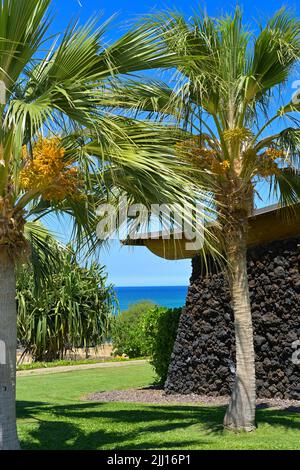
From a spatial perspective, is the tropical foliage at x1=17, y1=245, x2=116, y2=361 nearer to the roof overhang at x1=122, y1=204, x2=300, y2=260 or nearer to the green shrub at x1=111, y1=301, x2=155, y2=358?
the green shrub at x1=111, y1=301, x2=155, y2=358

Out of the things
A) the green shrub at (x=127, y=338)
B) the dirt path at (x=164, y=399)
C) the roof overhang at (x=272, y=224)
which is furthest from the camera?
the green shrub at (x=127, y=338)

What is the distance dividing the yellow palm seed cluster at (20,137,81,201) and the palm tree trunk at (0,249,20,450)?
745mm

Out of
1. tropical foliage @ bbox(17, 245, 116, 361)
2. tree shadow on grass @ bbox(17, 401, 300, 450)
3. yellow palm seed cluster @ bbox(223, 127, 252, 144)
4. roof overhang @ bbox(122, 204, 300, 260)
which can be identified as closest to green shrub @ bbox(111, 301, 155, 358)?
tropical foliage @ bbox(17, 245, 116, 361)

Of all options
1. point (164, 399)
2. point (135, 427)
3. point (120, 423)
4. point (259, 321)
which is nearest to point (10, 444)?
point (135, 427)

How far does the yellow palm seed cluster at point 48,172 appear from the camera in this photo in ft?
19.6

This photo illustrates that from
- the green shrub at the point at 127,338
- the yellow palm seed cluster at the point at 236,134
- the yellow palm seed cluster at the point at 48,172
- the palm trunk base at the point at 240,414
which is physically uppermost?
the yellow palm seed cluster at the point at 236,134

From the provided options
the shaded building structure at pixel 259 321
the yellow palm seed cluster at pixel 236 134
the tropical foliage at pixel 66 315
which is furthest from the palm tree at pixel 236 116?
the tropical foliage at pixel 66 315

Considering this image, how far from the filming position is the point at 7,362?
Answer: 244 inches

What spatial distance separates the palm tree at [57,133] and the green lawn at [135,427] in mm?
2065

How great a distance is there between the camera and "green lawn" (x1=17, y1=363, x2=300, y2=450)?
773cm

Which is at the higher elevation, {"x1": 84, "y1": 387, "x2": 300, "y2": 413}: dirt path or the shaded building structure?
the shaded building structure

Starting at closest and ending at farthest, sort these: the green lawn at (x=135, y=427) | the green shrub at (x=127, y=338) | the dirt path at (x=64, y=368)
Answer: the green lawn at (x=135, y=427) < the dirt path at (x=64, y=368) < the green shrub at (x=127, y=338)

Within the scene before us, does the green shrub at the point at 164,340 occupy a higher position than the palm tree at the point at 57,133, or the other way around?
the palm tree at the point at 57,133

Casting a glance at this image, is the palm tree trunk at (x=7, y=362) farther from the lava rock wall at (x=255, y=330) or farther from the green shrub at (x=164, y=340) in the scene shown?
the green shrub at (x=164, y=340)
